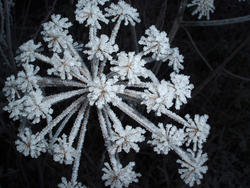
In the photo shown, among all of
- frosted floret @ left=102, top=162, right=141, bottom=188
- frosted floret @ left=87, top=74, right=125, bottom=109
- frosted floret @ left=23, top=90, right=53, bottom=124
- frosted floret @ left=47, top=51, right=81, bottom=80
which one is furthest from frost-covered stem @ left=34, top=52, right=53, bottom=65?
frosted floret @ left=102, top=162, right=141, bottom=188

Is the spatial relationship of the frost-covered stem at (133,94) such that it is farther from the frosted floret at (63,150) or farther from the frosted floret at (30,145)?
the frosted floret at (30,145)

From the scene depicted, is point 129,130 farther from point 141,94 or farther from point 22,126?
point 22,126

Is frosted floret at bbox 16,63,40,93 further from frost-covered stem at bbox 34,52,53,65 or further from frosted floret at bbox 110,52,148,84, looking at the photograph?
frosted floret at bbox 110,52,148,84

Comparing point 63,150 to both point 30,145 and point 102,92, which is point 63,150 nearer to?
point 30,145

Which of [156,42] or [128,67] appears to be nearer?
[128,67]

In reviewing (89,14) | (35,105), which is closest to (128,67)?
(89,14)

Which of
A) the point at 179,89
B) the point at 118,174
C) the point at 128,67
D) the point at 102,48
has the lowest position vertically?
the point at 118,174
